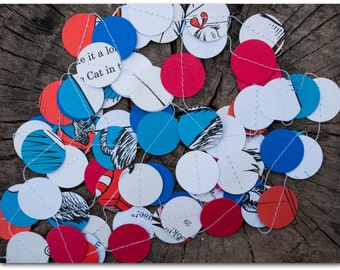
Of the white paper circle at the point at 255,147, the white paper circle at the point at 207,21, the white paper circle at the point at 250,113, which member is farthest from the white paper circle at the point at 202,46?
the white paper circle at the point at 255,147

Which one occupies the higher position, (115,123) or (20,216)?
(115,123)

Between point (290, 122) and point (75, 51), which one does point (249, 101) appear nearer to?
point (290, 122)

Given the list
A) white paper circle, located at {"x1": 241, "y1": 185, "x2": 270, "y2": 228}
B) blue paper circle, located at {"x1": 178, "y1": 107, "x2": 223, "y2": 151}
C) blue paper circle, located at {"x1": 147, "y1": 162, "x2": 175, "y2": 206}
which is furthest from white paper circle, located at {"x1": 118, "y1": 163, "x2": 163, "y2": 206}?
white paper circle, located at {"x1": 241, "y1": 185, "x2": 270, "y2": 228}

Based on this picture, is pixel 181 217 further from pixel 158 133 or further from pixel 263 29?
pixel 263 29

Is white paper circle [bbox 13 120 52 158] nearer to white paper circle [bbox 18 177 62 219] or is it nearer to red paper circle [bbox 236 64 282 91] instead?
white paper circle [bbox 18 177 62 219]

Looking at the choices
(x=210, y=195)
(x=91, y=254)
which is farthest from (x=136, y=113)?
(x=91, y=254)

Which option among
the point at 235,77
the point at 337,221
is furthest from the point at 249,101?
the point at 337,221

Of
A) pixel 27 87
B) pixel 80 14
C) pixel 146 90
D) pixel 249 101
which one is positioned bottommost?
pixel 249 101

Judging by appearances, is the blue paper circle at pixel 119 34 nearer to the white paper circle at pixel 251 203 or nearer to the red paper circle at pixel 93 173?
the red paper circle at pixel 93 173
